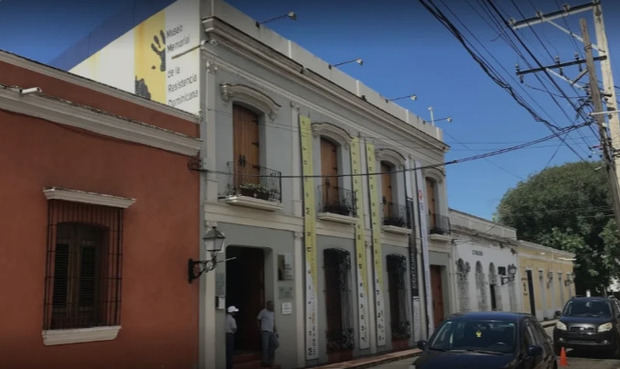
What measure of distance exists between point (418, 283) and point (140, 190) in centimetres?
1254

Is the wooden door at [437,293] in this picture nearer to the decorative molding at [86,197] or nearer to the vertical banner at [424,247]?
the vertical banner at [424,247]

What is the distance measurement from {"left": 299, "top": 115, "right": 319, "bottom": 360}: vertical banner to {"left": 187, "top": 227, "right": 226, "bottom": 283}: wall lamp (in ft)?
12.6

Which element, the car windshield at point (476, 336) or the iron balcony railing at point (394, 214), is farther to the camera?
the iron balcony railing at point (394, 214)

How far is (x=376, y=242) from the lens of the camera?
19109 mm

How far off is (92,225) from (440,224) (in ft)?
52.4

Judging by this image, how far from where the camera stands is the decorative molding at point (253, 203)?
13.4 m

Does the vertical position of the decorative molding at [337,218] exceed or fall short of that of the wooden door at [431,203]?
it falls short

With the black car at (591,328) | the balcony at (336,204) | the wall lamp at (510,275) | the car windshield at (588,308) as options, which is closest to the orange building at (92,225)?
the balcony at (336,204)

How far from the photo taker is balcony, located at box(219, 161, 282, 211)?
1358 cm

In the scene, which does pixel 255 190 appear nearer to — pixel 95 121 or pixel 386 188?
pixel 95 121

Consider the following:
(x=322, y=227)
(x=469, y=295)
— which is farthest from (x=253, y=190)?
(x=469, y=295)

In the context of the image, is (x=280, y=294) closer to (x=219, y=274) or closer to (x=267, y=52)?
(x=219, y=274)

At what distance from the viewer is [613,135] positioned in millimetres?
17391

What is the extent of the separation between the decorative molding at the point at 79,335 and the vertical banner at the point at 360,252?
8.77 metres
